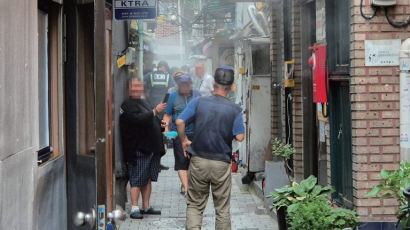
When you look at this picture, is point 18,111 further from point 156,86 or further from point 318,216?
point 156,86

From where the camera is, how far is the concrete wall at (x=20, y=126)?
4.40 metres

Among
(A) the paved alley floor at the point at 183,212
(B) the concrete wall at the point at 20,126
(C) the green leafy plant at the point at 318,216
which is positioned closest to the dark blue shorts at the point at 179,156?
(A) the paved alley floor at the point at 183,212

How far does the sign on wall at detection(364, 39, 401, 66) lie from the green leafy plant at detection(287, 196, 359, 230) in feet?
4.90

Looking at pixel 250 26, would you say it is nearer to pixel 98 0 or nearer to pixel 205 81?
pixel 205 81

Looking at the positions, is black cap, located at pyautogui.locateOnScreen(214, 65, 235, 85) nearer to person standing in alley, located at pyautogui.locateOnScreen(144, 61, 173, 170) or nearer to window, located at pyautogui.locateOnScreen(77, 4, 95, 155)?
window, located at pyautogui.locateOnScreen(77, 4, 95, 155)

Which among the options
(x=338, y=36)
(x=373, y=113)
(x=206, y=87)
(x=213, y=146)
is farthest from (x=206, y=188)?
(x=206, y=87)

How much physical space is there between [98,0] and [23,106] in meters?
1.05

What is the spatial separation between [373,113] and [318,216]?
4.35 ft

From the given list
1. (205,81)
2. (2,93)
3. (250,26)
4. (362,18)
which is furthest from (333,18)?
(250,26)

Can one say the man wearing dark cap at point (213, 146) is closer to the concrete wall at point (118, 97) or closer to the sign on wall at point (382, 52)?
the sign on wall at point (382, 52)

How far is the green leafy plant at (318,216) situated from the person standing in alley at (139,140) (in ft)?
11.1

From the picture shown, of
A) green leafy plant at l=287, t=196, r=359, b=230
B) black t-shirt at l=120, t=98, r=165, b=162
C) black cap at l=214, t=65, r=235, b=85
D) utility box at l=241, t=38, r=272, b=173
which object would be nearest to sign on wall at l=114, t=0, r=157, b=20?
black t-shirt at l=120, t=98, r=165, b=162

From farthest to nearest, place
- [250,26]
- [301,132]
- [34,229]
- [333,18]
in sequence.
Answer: [250,26], [301,132], [333,18], [34,229]

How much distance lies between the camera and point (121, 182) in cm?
996
